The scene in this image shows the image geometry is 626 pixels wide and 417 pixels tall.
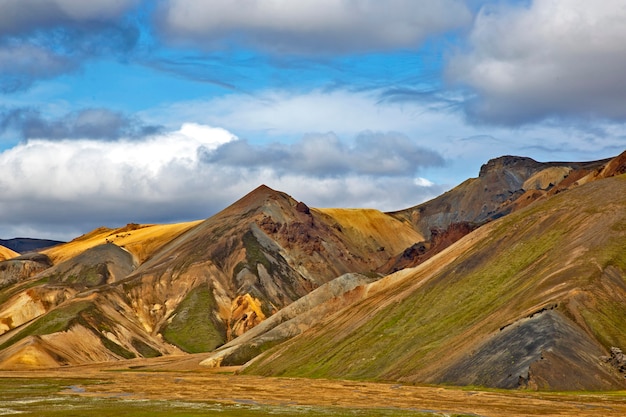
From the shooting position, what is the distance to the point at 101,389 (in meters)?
133

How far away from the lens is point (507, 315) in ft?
474

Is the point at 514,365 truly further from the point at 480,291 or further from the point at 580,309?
the point at 480,291

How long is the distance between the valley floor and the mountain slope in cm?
720

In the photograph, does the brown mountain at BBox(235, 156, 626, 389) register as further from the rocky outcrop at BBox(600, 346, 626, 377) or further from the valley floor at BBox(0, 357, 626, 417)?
the valley floor at BBox(0, 357, 626, 417)

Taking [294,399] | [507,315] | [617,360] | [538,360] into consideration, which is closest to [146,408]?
[294,399]

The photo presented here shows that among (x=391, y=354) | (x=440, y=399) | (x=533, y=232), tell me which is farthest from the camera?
(x=533, y=232)

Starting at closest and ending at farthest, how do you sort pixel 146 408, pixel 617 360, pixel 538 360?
pixel 146 408 < pixel 538 360 < pixel 617 360

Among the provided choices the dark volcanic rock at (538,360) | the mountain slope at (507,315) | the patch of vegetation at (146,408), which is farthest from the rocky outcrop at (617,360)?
the patch of vegetation at (146,408)

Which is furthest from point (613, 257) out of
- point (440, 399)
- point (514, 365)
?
point (440, 399)

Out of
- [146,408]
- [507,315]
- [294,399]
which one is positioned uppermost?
[146,408]

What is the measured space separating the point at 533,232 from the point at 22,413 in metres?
118

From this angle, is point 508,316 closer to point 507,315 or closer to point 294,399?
point 507,315

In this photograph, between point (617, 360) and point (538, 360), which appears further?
point (617, 360)

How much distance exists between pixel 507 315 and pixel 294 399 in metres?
47.9
